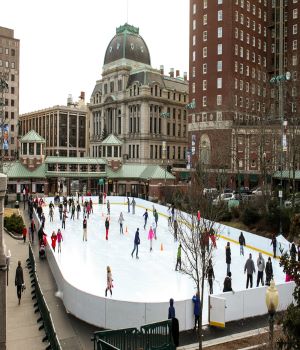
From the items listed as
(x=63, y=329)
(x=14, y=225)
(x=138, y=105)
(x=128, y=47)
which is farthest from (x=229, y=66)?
(x=63, y=329)

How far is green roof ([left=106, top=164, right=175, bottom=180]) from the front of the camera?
59.2 metres

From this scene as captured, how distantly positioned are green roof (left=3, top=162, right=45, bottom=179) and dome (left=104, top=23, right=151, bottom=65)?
139ft

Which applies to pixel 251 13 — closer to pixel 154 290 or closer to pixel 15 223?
pixel 15 223

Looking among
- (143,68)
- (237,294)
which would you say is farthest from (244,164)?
(237,294)

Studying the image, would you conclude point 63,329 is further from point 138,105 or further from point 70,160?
point 138,105

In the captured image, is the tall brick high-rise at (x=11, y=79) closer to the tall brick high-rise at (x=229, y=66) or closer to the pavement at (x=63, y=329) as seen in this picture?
the tall brick high-rise at (x=229, y=66)

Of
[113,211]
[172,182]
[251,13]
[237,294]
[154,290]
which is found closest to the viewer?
[237,294]

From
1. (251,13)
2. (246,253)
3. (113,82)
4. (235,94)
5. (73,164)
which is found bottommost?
(246,253)

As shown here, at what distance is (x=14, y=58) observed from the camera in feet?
333

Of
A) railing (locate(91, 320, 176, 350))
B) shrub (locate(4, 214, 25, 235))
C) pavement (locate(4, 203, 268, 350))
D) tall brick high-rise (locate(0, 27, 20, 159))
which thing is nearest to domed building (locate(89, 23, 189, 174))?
tall brick high-rise (locate(0, 27, 20, 159))

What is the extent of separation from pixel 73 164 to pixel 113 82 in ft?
127

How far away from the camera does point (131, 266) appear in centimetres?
2234

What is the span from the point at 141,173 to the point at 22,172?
16.4 metres

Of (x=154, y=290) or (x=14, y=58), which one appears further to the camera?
(x=14, y=58)
